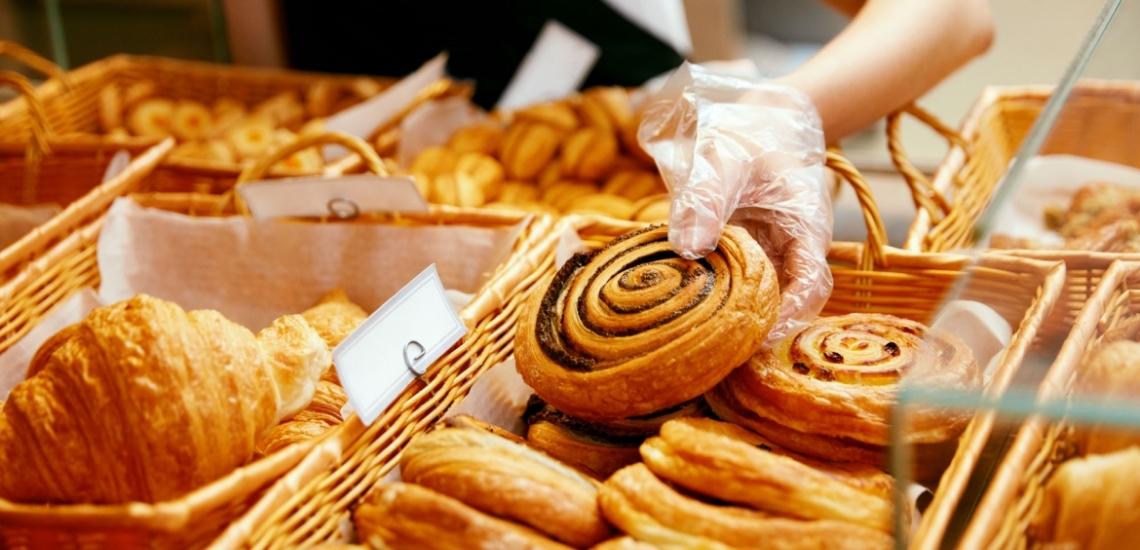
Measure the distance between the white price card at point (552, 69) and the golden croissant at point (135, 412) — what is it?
2.20m

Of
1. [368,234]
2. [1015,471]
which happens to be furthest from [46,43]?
[1015,471]

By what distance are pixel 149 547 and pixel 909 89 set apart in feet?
5.66

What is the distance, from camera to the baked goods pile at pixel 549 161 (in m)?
2.58

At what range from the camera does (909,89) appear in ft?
6.48

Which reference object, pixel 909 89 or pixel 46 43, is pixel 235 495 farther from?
pixel 46 43

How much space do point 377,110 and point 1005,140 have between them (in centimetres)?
186

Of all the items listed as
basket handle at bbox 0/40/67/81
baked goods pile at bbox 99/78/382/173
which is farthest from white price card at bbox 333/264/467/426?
basket handle at bbox 0/40/67/81

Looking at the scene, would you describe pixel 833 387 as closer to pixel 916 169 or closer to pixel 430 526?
pixel 430 526

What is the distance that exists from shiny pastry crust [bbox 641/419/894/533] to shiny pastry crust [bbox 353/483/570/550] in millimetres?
170

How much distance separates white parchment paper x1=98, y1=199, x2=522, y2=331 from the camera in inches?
75.8

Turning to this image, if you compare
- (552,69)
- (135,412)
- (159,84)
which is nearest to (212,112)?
(159,84)

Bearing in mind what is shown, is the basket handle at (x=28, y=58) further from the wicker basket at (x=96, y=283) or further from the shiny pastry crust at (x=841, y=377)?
the shiny pastry crust at (x=841, y=377)

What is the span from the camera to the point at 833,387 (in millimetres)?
1128

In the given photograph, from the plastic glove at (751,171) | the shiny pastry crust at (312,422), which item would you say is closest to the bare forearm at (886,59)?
the plastic glove at (751,171)
